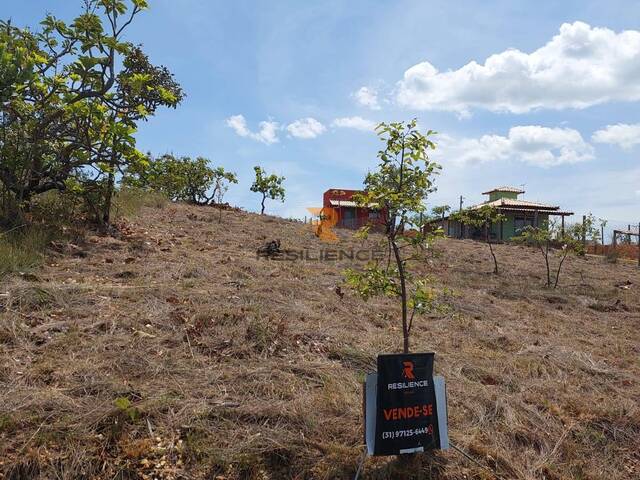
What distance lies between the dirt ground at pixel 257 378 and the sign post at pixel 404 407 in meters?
0.18

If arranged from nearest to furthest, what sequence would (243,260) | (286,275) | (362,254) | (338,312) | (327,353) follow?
(327,353), (338,312), (286,275), (243,260), (362,254)

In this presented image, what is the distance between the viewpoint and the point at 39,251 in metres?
5.89

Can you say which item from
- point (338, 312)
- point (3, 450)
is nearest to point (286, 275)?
point (338, 312)

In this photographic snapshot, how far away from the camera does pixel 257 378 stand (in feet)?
11.2

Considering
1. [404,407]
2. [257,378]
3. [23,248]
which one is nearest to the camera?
[404,407]

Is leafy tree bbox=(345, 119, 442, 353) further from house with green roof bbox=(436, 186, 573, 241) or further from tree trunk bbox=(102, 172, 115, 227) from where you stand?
house with green roof bbox=(436, 186, 573, 241)

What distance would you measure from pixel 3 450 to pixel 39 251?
4.01m

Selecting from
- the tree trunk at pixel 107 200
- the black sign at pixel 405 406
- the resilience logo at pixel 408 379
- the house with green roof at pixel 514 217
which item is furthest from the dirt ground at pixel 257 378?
the house with green roof at pixel 514 217

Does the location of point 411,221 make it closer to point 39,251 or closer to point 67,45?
point 39,251

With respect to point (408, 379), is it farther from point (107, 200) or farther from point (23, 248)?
point (107, 200)

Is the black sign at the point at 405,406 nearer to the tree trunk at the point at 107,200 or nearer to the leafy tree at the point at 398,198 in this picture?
the leafy tree at the point at 398,198

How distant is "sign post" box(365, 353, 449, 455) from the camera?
2.64 metres

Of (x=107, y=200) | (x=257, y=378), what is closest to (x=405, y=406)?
(x=257, y=378)

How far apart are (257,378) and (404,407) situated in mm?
1140
